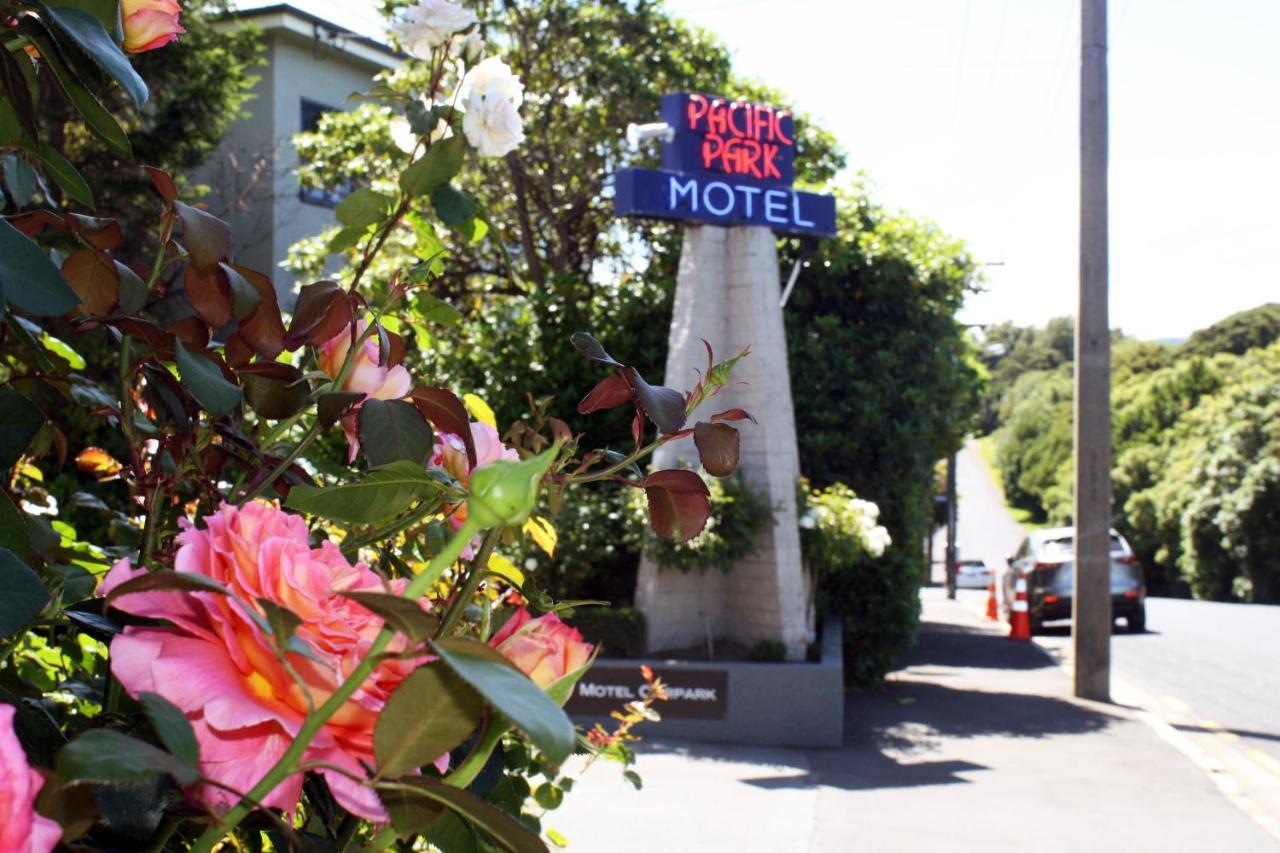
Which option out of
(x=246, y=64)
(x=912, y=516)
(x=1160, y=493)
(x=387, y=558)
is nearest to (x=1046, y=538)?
(x=912, y=516)

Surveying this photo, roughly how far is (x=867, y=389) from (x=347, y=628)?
10.3 m

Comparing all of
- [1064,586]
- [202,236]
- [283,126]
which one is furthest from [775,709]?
[283,126]

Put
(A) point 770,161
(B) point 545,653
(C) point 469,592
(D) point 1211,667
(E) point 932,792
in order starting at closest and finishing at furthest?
(B) point 545,653 < (C) point 469,592 < (E) point 932,792 < (A) point 770,161 < (D) point 1211,667

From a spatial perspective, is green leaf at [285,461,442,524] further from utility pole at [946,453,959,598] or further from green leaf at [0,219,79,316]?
utility pole at [946,453,959,598]

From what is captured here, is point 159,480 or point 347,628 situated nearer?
point 347,628

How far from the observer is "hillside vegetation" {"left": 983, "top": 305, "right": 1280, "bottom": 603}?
30594 millimetres

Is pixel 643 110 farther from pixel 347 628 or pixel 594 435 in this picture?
pixel 347 628

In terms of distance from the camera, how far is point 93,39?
2.93 ft

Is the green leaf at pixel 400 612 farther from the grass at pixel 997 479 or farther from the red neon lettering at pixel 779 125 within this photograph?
the grass at pixel 997 479

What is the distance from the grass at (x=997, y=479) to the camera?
195ft

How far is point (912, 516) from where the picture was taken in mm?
11133

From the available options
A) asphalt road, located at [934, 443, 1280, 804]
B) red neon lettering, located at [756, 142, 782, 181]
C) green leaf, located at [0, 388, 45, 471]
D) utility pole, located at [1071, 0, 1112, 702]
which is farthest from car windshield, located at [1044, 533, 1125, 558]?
green leaf, located at [0, 388, 45, 471]

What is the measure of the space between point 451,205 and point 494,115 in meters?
0.13

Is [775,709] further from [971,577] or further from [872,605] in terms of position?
[971,577]
